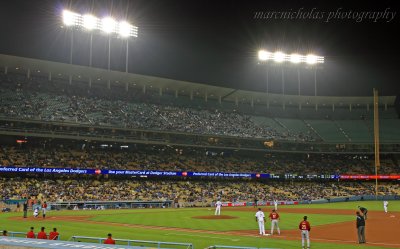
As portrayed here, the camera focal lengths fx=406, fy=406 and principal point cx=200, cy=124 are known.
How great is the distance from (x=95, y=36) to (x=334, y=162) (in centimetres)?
5218

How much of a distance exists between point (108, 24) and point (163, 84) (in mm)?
17360

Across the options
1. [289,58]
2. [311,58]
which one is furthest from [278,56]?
[311,58]

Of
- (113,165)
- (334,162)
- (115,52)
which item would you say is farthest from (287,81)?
(113,165)

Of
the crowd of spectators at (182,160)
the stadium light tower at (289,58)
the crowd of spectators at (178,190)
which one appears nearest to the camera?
the crowd of spectators at (178,190)

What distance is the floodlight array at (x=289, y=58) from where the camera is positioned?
7918 cm

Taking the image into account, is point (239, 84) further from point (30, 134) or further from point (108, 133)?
point (30, 134)

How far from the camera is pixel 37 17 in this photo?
59.1 m

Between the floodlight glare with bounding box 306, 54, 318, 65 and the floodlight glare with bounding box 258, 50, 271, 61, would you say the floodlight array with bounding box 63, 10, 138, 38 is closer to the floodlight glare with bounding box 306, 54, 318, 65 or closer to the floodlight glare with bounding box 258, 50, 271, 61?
the floodlight glare with bounding box 258, 50, 271, 61

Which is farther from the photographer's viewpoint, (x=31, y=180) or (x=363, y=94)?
(x=363, y=94)

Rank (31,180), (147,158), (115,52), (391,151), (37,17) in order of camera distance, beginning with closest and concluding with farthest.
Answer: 1. (31,180)
2. (37,17)
3. (147,158)
4. (115,52)
5. (391,151)

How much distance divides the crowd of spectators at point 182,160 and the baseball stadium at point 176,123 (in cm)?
28

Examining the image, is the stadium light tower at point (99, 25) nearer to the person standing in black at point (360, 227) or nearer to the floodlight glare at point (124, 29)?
the floodlight glare at point (124, 29)

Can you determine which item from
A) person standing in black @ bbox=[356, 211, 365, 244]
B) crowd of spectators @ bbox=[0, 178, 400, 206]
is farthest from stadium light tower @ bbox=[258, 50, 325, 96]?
person standing in black @ bbox=[356, 211, 365, 244]

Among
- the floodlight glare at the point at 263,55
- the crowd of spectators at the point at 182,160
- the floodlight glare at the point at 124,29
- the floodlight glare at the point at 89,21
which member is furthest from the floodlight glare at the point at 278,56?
the floodlight glare at the point at 89,21
